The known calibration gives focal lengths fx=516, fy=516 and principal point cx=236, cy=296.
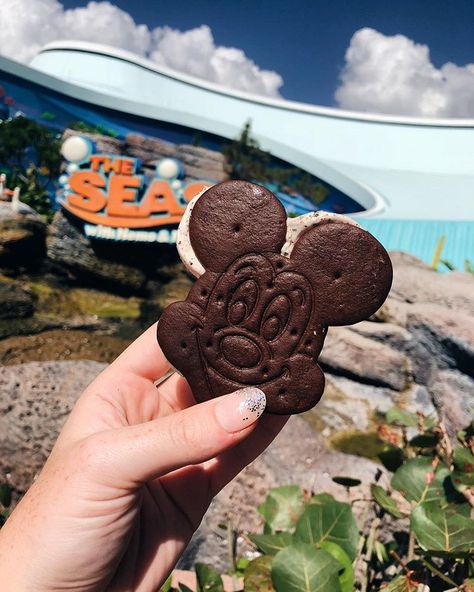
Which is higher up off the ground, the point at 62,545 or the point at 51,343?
the point at 62,545

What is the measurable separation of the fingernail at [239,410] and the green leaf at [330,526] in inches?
11.6

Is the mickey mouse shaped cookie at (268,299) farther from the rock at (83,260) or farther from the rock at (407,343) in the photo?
the rock at (83,260)

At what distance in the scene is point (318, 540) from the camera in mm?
1274

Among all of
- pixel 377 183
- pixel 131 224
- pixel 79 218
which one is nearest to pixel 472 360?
pixel 131 224

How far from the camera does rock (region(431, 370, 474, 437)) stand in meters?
4.29

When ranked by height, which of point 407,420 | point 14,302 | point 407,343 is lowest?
point 14,302

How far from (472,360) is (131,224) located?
209 inches

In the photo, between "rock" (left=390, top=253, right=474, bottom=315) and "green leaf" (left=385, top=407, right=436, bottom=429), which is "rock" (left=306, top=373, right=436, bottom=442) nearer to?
"rock" (left=390, top=253, right=474, bottom=315)

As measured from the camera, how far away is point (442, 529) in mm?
1137

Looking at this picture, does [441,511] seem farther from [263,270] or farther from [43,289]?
[43,289]

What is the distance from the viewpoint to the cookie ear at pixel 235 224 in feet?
4.95

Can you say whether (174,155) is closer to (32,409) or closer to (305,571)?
(32,409)

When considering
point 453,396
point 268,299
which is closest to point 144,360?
point 268,299

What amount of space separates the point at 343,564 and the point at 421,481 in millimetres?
304
